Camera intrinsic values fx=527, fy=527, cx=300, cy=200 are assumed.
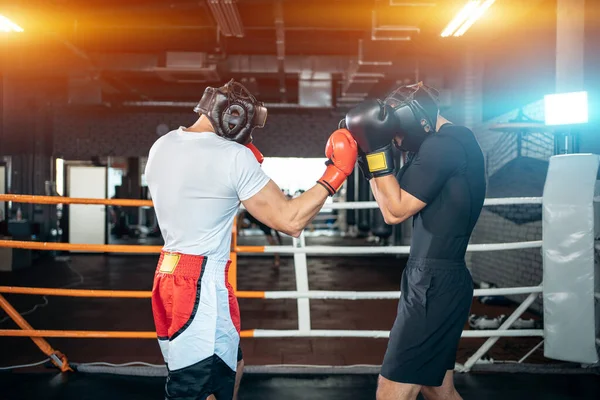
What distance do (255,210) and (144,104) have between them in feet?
29.8

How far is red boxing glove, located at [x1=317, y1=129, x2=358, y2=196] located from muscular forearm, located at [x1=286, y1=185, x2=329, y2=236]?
33mm

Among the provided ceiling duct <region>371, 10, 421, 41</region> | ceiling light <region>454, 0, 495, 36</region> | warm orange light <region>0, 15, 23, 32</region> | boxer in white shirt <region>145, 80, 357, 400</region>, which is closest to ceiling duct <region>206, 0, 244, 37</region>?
ceiling duct <region>371, 10, 421, 41</region>

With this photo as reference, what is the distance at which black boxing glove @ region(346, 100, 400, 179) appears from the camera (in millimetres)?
1488

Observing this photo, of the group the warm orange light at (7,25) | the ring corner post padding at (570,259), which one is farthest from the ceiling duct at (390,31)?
the warm orange light at (7,25)

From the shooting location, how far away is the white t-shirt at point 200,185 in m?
1.40

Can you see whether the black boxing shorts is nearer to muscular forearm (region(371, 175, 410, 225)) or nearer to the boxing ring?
muscular forearm (region(371, 175, 410, 225))

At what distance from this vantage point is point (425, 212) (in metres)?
1.58

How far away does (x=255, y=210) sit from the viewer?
4.74 ft

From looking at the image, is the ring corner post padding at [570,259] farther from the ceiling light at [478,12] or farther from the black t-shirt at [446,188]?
the ceiling light at [478,12]

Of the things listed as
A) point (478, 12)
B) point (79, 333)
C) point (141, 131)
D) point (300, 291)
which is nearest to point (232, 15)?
point (478, 12)

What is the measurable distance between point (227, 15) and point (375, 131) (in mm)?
3993

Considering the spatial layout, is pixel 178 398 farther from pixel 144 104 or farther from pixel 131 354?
pixel 144 104

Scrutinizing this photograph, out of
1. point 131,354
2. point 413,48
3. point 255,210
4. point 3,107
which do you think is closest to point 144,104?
point 3,107

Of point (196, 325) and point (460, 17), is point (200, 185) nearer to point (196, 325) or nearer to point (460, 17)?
point (196, 325)
